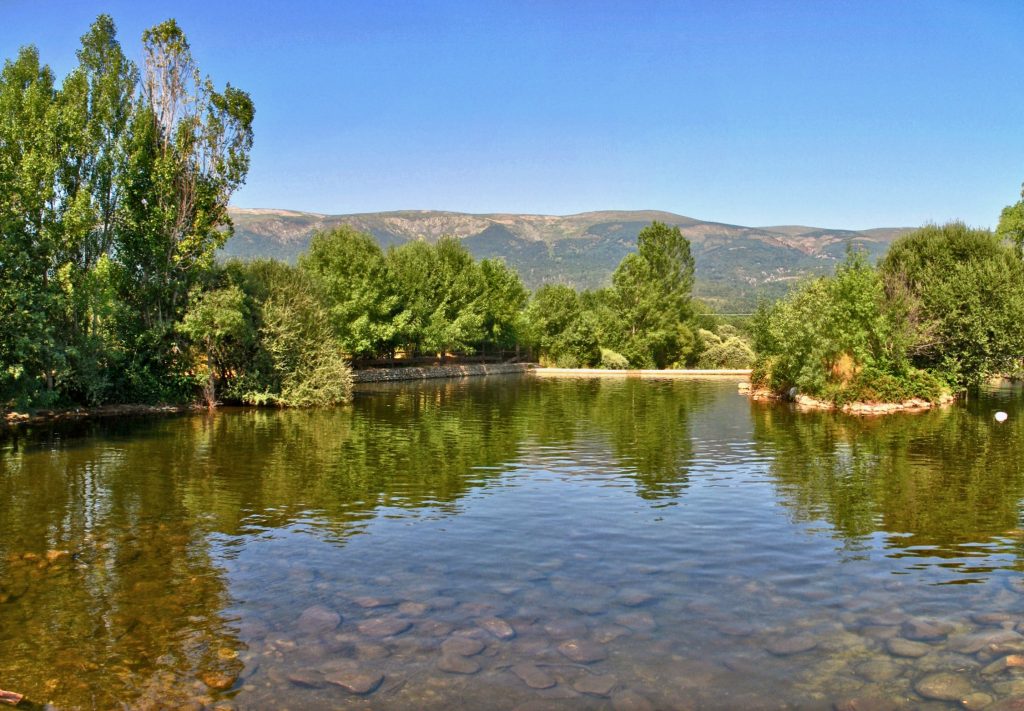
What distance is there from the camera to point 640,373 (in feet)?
235

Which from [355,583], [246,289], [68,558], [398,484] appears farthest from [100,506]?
[246,289]

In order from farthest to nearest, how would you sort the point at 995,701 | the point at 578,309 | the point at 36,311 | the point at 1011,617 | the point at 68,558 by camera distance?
1. the point at 578,309
2. the point at 36,311
3. the point at 68,558
4. the point at 1011,617
5. the point at 995,701

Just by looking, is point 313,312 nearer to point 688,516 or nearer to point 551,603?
point 688,516

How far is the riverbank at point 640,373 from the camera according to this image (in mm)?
68750

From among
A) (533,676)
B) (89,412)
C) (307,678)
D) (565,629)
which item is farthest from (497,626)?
(89,412)

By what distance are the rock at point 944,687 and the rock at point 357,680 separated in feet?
19.5

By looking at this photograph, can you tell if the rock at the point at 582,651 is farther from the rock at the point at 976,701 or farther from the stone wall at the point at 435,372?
the stone wall at the point at 435,372

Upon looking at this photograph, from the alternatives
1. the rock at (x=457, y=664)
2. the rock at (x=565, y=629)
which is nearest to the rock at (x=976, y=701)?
the rock at (x=565, y=629)

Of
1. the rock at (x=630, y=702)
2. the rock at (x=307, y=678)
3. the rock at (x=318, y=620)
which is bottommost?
the rock at (x=630, y=702)

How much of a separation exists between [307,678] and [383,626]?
64.3 inches

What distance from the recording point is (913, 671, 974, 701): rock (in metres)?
8.18

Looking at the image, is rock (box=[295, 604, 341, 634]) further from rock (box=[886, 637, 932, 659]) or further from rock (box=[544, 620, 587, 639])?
rock (box=[886, 637, 932, 659])

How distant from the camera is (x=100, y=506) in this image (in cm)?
1672

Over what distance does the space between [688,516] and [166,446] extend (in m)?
17.9
